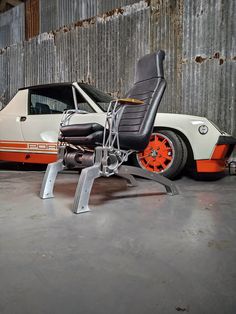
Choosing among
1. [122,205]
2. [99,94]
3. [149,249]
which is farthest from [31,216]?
[99,94]

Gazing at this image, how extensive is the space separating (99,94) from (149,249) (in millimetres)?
2401

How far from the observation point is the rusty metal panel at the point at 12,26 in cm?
544

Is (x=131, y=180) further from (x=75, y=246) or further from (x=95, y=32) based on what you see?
(x=95, y=32)

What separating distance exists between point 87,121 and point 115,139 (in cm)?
109

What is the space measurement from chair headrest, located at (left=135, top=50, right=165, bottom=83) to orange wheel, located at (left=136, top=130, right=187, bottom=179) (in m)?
0.71

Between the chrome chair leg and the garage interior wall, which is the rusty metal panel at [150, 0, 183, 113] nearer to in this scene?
the garage interior wall

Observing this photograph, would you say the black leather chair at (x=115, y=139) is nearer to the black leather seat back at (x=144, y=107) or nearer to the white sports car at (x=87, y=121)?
the black leather seat back at (x=144, y=107)

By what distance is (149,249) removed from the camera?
1028mm

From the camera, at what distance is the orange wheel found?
255cm

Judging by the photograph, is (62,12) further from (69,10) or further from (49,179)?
(49,179)

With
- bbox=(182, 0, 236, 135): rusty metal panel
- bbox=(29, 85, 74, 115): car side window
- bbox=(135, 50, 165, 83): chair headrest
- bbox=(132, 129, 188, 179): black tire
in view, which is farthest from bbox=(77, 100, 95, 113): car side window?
bbox=(182, 0, 236, 135): rusty metal panel

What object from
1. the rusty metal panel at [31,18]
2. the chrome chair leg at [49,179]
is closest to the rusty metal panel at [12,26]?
the rusty metal panel at [31,18]

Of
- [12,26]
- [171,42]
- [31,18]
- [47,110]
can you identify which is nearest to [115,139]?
[47,110]

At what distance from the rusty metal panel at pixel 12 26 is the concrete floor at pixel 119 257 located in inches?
195
